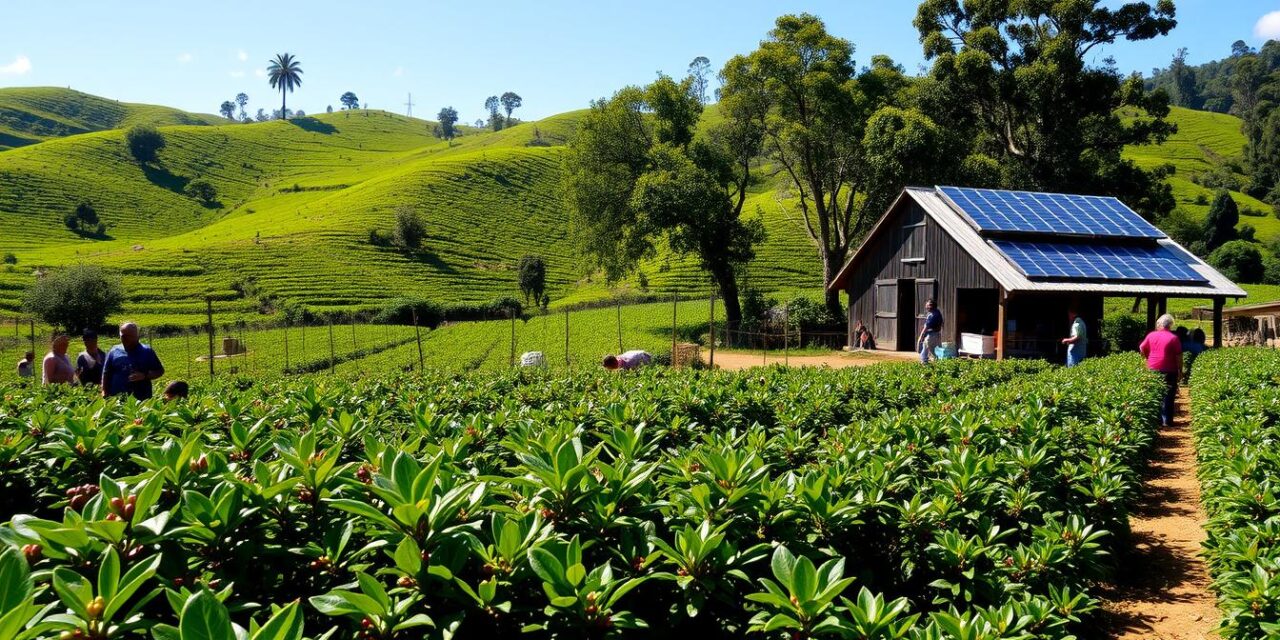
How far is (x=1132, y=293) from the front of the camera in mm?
19156

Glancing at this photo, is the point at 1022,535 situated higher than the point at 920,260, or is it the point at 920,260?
the point at 920,260

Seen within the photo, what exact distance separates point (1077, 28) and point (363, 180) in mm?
85118

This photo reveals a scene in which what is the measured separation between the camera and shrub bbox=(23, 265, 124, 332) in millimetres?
40688

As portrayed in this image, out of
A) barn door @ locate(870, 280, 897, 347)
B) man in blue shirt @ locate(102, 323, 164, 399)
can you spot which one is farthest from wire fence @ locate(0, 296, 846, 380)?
man in blue shirt @ locate(102, 323, 164, 399)

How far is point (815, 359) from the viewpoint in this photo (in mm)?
24594

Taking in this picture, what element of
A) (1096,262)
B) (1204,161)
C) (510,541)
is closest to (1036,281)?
(1096,262)

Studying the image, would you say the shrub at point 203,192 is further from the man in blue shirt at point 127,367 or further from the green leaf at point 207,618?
the green leaf at point 207,618

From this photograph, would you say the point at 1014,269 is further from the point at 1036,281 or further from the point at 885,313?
the point at 885,313

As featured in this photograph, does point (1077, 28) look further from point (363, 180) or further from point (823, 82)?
point (363, 180)

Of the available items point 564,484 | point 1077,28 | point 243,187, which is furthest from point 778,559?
point 243,187

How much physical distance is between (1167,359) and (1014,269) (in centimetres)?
916

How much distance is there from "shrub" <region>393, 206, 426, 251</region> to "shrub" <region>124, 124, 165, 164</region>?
163ft

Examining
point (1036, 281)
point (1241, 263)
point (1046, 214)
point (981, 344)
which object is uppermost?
point (1046, 214)

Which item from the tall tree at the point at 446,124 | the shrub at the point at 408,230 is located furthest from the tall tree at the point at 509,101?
the shrub at the point at 408,230
